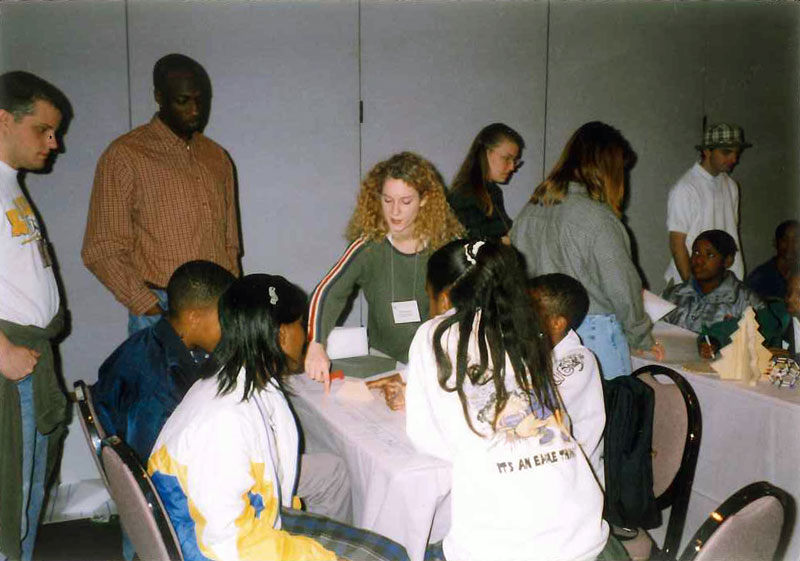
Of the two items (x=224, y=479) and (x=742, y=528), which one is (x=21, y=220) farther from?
(x=742, y=528)

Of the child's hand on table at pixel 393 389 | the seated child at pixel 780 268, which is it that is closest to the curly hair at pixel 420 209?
the child's hand on table at pixel 393 389

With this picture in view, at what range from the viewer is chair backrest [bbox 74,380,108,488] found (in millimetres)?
1381

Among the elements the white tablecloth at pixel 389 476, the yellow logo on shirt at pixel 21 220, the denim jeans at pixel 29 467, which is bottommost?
the denim jeans at pixel 29 467

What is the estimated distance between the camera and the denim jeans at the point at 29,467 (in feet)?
6.70

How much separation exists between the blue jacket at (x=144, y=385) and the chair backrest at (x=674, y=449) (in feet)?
4.16

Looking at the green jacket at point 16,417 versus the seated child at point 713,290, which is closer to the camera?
the green jacket at point 16,417

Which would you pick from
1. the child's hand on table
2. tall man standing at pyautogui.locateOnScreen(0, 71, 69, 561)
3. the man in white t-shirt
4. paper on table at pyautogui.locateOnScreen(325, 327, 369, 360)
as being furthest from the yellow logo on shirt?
the man in white t-shirt

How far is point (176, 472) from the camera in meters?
1.21

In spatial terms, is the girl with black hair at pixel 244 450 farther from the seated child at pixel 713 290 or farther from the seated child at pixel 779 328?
the seated child at pixel 713 290

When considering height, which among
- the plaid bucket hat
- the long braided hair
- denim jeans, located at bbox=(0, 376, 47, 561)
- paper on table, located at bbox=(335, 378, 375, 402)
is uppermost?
the plaid bucket hat

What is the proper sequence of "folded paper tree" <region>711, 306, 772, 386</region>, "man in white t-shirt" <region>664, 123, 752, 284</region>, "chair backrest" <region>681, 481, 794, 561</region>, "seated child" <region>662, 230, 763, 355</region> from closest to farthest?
1. "chair backrest" <region>681, 481, 794, 561</region>
2. "folded paper tree" <region>711, 306, 772, 386</region>
3. "seated child" <region>662, 230, 763, 355</region>
4. "man in white t-shirt" <region>664, 123, 752, 284</region>

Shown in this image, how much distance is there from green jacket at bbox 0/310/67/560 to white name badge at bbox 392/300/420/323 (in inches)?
45.3

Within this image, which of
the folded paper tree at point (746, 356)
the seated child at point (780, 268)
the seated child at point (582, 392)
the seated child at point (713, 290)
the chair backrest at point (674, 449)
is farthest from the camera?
the seated child at point (780, 268)

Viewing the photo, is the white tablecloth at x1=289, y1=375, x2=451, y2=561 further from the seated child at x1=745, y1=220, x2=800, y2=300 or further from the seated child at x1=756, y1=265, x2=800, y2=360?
the seated child at x1=745, y1=220, x2=800, y2=300
